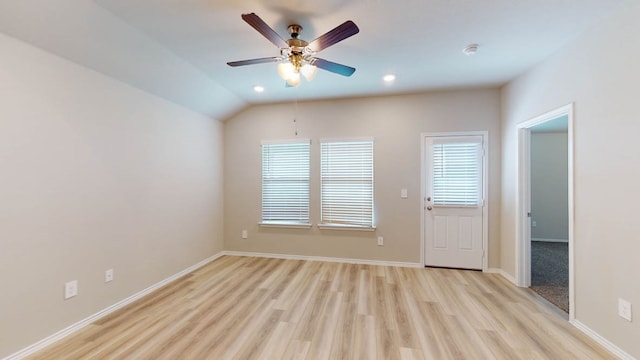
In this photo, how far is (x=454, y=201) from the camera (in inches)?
152

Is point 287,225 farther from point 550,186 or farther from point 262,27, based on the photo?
point 550,186

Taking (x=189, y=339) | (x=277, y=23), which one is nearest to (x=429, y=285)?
(x=189, y=339)

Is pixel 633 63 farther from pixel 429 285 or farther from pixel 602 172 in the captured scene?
pixel 429 285

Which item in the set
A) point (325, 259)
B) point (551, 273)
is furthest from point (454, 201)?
point (325, 259)

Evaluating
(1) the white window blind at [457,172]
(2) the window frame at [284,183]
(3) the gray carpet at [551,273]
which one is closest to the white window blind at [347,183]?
(2) the window frame at [284,183]

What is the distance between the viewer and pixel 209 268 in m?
3.90

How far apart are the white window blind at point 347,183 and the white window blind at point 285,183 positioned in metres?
0.31

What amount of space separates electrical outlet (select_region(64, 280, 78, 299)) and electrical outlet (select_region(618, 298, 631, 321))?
14.7 ft

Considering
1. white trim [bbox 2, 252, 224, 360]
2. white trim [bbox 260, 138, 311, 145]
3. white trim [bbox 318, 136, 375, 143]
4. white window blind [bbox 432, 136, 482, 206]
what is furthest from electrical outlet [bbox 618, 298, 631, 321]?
white trim [bbox 2, 252, 224, 360]

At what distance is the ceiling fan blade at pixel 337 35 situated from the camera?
1.69 metres

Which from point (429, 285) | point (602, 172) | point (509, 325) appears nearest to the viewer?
point (602, 172)

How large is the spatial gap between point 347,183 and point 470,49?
7.81 feet

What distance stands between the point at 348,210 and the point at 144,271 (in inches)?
112

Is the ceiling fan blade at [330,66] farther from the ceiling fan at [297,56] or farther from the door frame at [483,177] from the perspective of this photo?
the door frame at [483,177]
